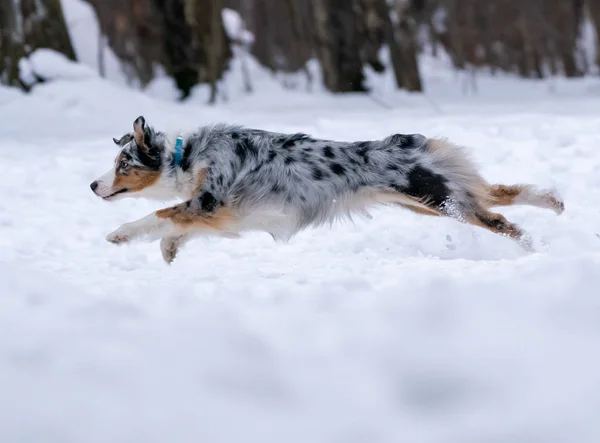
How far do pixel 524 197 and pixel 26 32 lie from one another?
25.1ft

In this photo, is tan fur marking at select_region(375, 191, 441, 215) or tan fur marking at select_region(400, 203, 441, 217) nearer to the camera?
tan fur marking at select_region(375, 191, 441, 215)

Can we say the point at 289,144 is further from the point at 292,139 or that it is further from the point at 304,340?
the point at 304,340

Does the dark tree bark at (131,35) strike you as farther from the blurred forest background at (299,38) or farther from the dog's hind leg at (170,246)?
the dog's hind leg at (170,246)

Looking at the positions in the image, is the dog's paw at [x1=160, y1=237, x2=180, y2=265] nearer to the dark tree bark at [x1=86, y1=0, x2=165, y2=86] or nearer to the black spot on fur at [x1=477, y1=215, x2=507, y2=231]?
the black spot on fur at [x1=477, y1=215, x2=507, y2=231]

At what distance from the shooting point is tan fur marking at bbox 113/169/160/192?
19.7 feet

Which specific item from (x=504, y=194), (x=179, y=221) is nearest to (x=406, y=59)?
(x=504, y=194)

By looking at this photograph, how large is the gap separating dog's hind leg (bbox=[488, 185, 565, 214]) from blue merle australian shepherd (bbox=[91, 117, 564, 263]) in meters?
0.13

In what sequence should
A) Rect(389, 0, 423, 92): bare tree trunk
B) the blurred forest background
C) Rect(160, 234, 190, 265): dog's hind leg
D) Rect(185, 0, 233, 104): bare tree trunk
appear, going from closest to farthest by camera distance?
Rect(160, 234, 190, 265): dog's hind leg, the blurred forest background, Rect(185, 0, 233, 104): bare tree trunk, Rect(389, 0, 423, 92): bare tree trunk

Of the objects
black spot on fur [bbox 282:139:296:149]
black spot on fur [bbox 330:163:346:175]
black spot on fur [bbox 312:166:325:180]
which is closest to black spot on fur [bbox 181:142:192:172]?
black spot on fur [bbox 282:139:296:149]

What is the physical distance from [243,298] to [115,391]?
121 cm

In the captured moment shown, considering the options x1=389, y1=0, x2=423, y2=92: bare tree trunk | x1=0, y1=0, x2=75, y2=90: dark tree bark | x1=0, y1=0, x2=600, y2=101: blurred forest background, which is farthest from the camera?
x1=389, y1=0, x2=423, y2=92: bare tree trunk

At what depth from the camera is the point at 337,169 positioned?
5867 mm

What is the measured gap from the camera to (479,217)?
5980 mm

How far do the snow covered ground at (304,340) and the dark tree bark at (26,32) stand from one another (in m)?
5.08
